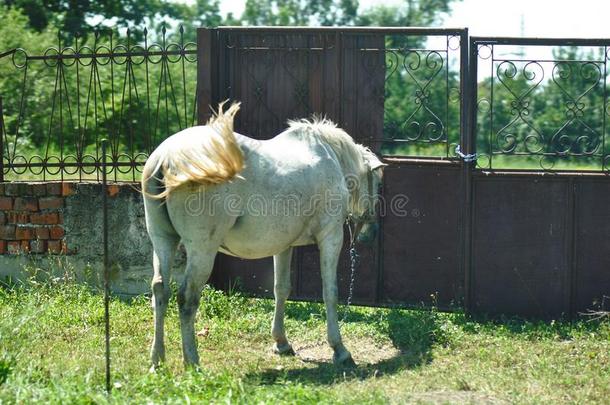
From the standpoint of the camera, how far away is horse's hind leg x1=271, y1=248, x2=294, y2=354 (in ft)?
25.6

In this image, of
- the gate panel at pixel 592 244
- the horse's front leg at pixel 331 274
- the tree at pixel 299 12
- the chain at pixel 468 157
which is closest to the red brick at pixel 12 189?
the horse's front leg at pixel 331 274

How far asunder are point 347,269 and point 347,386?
8.71 ft

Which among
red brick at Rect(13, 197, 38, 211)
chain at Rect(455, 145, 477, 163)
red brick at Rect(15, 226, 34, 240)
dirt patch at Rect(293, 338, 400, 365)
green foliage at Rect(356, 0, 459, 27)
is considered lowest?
dirt patch at Rect(293, 338, 400, 365)

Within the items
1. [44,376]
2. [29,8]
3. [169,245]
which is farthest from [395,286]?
[29,8]


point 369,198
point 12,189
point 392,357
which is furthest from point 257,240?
point 12,189

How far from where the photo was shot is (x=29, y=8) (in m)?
22.8

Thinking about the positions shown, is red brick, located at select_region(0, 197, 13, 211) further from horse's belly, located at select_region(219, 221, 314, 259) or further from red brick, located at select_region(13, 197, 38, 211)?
horse's belly, located at select_region(219, 221, 314, 259)

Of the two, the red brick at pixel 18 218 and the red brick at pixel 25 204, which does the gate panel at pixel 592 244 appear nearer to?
the red brick at pixel 25 204

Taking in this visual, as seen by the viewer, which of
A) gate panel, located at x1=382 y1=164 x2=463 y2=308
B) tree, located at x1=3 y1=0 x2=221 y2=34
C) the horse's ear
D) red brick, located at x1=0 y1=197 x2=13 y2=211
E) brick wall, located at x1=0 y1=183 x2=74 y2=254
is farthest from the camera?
tree, located at x1=3 y1=0 x2=221 y2=34

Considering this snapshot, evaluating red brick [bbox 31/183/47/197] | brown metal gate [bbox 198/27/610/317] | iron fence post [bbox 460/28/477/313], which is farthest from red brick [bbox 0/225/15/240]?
iron fence post [bbox 460/28/477/313]

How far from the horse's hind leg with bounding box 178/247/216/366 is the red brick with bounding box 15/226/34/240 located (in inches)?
125

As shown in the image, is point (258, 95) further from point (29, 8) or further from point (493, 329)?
point (29, 8)

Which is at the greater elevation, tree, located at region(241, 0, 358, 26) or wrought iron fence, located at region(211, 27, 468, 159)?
tree, located at region(241, 0, 358, 26)

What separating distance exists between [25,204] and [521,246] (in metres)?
4.88
